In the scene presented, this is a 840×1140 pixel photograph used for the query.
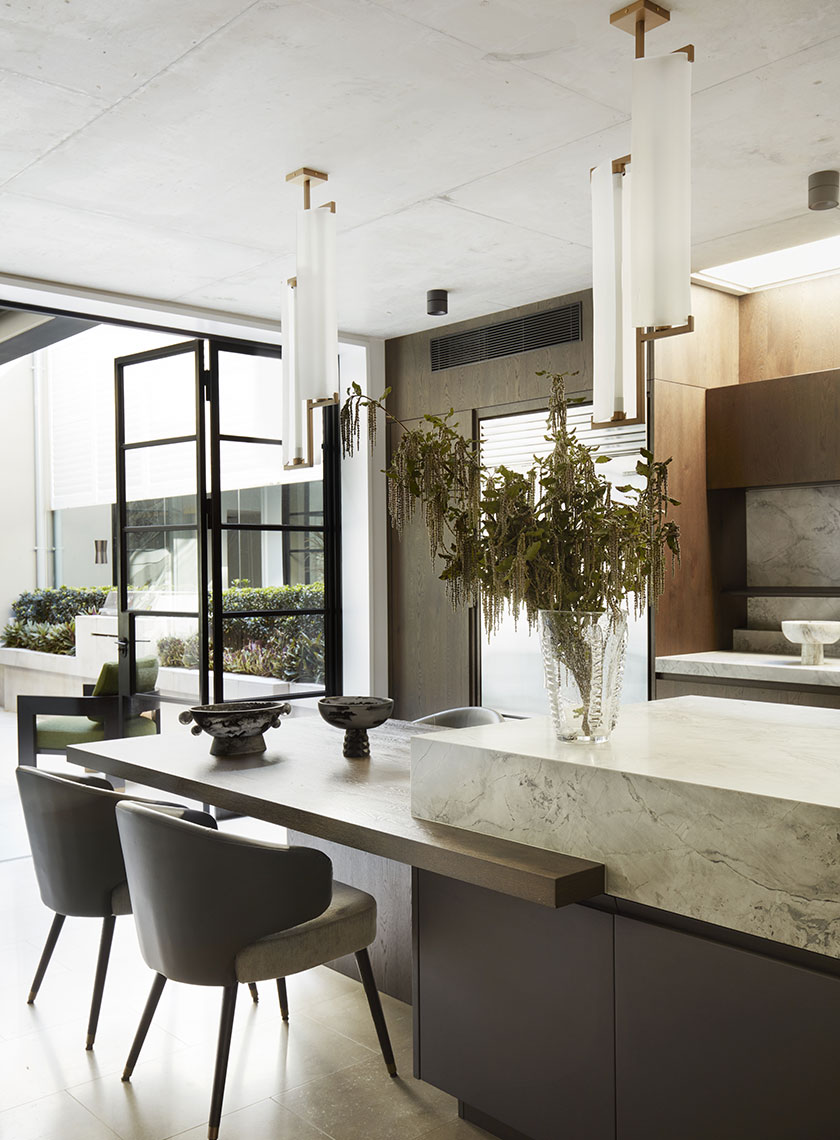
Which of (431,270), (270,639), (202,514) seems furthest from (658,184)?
(270,639)

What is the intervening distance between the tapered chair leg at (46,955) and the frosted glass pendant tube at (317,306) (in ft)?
6.12

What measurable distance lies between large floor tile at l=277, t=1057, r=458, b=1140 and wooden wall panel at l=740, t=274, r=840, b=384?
3848mm

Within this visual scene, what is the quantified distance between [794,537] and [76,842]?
3693mm

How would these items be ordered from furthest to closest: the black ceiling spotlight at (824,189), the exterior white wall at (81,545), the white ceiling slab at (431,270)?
the exterior white wall at (81,545) → the white ceiling slab at (431,270) → the black ceiling spotlight at (824,189)

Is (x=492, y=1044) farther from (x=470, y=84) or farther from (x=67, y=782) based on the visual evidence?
(x=470, y=84)

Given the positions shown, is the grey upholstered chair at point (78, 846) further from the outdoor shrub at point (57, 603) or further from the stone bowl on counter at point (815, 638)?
the outdoor shrub at point (57, 603)

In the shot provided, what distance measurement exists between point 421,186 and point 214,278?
1.48 m

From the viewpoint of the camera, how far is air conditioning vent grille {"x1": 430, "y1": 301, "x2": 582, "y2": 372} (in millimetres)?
5164

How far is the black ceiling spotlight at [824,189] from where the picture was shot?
359 cm

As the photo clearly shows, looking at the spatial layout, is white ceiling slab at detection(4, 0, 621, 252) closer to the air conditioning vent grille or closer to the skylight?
the air conditioning vent grille


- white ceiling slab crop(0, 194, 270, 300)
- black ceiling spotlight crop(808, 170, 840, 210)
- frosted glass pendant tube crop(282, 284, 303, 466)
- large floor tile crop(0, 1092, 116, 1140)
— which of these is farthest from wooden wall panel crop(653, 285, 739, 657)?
large floor tile crop(0, 1092, 116, 1140)

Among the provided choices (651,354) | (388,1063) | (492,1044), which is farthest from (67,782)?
(651,354)

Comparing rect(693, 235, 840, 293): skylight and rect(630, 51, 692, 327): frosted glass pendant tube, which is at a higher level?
rect(693, 235, 840, 293): skylight

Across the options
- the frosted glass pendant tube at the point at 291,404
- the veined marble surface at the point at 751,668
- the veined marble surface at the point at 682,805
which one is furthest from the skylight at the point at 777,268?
the veined marble surface at the point at 682,805
